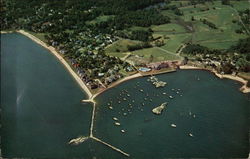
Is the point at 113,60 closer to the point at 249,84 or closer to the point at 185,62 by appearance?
the point at 185,62

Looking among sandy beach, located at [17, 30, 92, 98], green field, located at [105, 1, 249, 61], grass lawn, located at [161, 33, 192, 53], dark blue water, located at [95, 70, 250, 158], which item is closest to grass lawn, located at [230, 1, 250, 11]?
green field, located at [105, 1, 249, 61]

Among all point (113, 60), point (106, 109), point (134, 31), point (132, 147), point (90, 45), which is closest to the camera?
point (132, 147)

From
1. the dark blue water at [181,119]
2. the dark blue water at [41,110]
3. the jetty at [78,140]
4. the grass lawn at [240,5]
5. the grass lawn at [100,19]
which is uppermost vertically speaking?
the grass lawn at [100,19]

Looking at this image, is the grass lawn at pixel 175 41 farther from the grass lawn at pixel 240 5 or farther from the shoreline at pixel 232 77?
the grass lawn at pixel 240 5

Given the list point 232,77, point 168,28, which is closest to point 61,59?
point 168,28

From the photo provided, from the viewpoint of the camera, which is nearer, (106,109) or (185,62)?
(106,109)

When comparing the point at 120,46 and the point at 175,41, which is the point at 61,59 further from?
the point at 175,41

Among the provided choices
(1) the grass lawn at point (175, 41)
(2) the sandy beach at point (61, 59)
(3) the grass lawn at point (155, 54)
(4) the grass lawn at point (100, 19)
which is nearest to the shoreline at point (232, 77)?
(3) the grass lawn at point (155, 54)

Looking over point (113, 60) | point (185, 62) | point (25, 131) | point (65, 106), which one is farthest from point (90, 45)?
point (25, 131)
